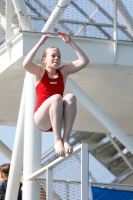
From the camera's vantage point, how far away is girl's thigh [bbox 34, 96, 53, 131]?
1219 centimetres

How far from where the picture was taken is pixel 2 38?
19141mm

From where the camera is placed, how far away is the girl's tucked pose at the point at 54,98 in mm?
12078

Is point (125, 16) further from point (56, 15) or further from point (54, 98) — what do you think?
point (54, 98)

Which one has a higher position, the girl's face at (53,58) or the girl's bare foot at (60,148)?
the girl's face at (53,58)

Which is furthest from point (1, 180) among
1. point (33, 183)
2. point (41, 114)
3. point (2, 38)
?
point (41, 114)

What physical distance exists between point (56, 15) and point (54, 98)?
19.8 ft

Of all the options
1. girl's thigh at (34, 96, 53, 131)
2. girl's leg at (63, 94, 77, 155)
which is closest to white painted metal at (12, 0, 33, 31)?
girl's thigh at (34, 96, 53, 131)

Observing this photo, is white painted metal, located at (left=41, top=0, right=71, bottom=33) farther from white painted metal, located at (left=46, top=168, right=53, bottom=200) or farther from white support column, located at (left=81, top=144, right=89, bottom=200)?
white support column, located at (left=81, top=144, right=89, bottom=200)

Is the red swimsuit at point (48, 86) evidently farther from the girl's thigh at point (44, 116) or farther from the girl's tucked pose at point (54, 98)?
the girl's thigh at point (44, 116)

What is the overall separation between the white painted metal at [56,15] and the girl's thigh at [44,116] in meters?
5.76

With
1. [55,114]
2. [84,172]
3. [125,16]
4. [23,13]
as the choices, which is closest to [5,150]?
[23,13]

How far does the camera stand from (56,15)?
17812 mm

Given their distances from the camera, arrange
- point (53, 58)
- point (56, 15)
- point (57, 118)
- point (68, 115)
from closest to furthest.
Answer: point (57, 118)
point (68, 115)
point (53, 58)
point (56, 15)

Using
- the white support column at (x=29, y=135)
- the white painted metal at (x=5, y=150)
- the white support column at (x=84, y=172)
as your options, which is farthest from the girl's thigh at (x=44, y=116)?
the white painted metal at (x=5, y=150)
